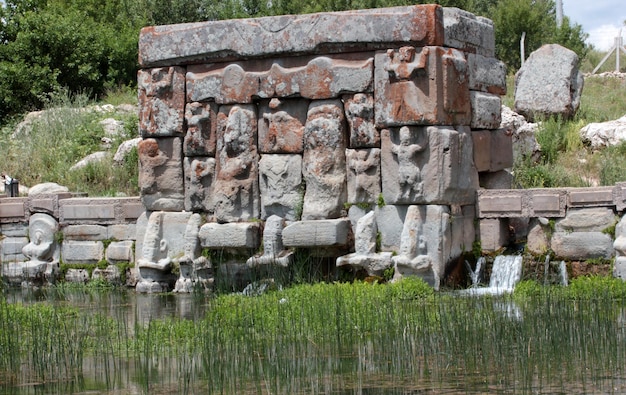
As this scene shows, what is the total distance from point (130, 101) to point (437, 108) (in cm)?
1035

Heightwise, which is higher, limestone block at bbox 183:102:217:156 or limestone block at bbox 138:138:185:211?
limestone block at bbox 183:102:217:156

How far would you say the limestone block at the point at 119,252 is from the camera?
13.0 metres

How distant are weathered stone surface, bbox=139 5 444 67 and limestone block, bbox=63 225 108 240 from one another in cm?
203

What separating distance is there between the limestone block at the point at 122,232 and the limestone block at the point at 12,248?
45.1 inches

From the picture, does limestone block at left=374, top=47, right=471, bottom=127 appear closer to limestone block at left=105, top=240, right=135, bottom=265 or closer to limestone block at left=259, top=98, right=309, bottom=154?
limestone block at left=259, top=98, right=309, bottom=154

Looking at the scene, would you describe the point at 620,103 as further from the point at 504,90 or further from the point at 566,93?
the point at 504,90

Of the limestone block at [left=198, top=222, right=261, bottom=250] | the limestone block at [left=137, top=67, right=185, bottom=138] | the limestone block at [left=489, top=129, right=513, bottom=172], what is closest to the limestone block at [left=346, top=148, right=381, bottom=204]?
the limestone block at [left=198, top=222, right=261, bottom=250]

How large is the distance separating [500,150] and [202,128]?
3.33 m

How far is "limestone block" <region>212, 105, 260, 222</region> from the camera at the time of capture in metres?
12.1

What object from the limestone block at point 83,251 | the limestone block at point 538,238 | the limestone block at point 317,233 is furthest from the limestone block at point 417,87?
the limestone block at point 83,251

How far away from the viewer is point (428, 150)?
11234mm

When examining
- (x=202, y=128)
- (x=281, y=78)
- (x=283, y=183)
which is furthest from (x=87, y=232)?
(x=281, y=78)

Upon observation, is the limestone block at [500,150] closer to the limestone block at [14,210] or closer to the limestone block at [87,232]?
the limestone block at [87,232]

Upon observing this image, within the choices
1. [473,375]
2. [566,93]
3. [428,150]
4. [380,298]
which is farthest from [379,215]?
[566,93]
